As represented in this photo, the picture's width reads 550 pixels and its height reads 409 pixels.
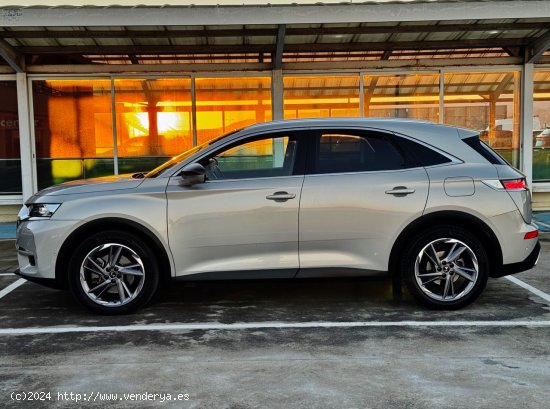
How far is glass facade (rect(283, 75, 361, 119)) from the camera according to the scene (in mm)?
11625

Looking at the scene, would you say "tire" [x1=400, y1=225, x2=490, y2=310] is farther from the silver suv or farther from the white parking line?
the white parking line

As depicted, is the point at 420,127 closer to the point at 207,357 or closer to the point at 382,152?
the point at 382,152

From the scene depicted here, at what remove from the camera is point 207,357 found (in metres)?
4.37

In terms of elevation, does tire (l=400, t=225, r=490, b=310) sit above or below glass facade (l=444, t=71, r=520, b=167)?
below

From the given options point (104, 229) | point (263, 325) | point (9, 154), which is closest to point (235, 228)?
point (263, 325)

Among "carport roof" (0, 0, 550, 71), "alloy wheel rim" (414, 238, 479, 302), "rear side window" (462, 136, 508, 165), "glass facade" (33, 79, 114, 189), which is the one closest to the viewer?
"alloy wheel rim" (414, 238, 479, 302)

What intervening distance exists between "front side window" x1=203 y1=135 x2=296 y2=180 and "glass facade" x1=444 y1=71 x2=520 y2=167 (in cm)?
718

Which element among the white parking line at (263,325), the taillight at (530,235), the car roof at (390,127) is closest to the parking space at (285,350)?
the white parking line at (263,325)

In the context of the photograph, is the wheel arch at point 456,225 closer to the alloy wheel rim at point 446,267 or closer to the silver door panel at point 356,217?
the silver door panel at point 356,217

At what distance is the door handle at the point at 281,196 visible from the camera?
17.3 feet

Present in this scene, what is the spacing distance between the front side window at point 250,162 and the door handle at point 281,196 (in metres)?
0.22

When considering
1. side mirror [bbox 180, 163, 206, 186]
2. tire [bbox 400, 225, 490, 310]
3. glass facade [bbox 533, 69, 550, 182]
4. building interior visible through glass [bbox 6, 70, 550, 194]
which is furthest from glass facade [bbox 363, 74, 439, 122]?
side mirror [bbox 180, 163, 206, 186]

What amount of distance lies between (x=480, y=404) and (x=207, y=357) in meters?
1.89

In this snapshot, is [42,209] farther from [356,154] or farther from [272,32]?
[272,32]
